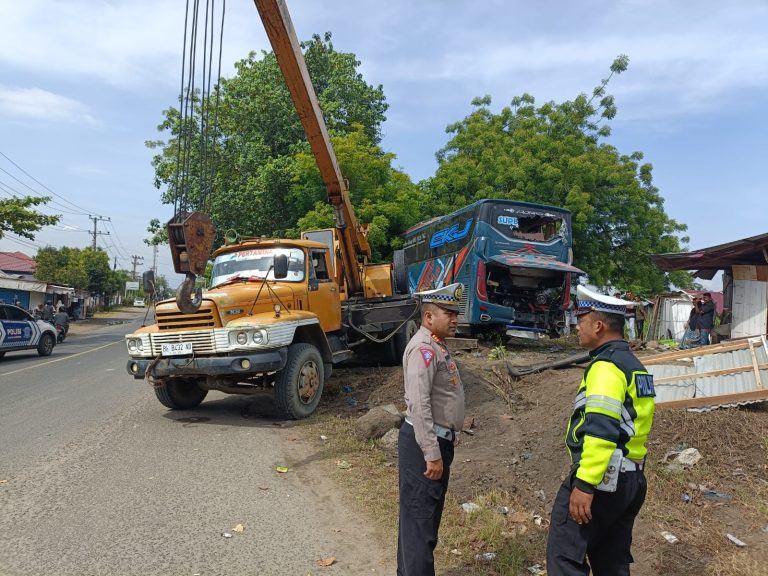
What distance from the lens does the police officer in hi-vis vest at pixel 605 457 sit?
248 cm

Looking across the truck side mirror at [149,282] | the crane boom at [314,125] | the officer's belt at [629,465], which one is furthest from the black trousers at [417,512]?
the crane boom at [314,125]

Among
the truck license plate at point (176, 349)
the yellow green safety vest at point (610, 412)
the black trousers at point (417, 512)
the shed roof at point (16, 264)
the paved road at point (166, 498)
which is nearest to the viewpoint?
the yellow green safety vest at point (610, 412)

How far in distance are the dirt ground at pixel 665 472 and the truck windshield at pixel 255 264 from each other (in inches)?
87.0

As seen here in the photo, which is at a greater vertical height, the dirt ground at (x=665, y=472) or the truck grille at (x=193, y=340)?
the truck grille at (x=193, y=340)

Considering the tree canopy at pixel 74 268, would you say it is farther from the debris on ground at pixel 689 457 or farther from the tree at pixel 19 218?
the debris on ground at pixel 689 457

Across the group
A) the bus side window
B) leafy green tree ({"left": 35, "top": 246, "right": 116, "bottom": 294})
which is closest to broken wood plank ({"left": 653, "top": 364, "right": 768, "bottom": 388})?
the bus side window

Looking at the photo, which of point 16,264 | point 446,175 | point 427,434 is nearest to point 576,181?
point 446,175

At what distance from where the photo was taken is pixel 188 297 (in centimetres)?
665

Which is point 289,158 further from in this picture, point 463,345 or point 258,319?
point 258,319

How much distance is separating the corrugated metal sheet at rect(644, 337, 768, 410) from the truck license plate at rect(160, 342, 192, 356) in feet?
18.6

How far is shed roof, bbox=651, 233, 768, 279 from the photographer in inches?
432

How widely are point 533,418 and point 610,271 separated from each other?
19376mm

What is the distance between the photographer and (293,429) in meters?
7.06

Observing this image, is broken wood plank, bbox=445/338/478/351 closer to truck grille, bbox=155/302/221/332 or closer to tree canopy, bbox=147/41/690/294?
truck grille, bbox=155/302/221/332
